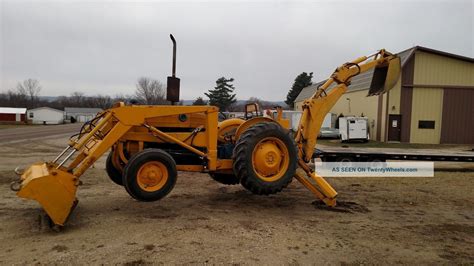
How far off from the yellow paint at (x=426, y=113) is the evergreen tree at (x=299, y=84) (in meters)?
39.6

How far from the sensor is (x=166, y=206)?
699 centimetres

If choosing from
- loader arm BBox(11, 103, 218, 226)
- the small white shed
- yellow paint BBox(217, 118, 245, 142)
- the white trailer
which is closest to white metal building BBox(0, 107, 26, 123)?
the small white shed

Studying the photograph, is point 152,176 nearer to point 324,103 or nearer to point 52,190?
point 52,190

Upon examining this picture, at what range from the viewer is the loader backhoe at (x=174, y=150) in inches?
212

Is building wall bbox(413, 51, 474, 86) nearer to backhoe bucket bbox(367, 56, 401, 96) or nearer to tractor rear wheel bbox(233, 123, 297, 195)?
backhoe bucket bbox(367, 56, 401, 96)

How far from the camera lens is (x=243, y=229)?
18.6 ft

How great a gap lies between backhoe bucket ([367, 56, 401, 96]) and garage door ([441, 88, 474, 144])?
20.2 metres

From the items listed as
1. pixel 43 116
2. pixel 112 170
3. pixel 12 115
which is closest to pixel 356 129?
pixel 112 170

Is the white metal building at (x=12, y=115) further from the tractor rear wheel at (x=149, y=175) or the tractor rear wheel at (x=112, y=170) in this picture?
the tractor rear wheel at (x=149, y=175)

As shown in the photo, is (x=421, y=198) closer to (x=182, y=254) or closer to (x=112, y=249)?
(x=182, y=254)

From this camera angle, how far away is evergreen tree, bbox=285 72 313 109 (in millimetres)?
64688

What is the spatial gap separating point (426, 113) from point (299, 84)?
4096 centimetres

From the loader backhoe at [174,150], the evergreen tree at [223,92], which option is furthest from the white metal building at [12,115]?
the loader backhoe at [174,150]

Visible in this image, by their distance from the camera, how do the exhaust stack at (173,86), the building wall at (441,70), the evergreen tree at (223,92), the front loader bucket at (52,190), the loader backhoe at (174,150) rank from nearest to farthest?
the front loader bucket at (52,190)
the loader backhoe at (174,150)
the exhaust stack at (173,86)
the building wall at (441,70)
the evergreen tree at (223,92)
